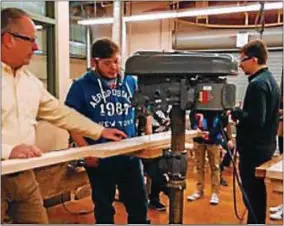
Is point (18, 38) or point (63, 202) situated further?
point (63, 202)

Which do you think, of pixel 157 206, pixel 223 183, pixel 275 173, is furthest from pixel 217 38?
pixel 275 173

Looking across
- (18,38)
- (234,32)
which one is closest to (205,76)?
(18,38)

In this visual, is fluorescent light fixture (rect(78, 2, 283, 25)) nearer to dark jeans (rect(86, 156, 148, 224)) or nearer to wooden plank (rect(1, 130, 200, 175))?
dark jeans (rect(86, 156, 148, 224))

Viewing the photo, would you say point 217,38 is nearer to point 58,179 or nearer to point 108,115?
point 58,179

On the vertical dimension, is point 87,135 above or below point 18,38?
below

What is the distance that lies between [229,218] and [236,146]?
109 centimetres

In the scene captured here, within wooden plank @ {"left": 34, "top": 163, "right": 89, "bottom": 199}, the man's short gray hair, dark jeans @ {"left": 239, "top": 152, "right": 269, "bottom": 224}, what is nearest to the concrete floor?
wooden plank @ {"left": 34, "top": 163, "right": 89, "bottom": 199}

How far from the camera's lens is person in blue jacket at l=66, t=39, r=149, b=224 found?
7.25ft

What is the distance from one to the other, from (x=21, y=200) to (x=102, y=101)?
29.9 inches

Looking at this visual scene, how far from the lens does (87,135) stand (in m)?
1.97

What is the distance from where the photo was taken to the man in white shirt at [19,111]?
156 centimetres

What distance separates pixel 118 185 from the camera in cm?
229

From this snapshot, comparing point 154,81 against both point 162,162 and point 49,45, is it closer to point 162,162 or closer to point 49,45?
point 162,162

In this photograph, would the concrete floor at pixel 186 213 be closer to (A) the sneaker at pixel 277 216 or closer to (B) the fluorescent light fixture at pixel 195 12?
(A) the sneaker at pixel 277 216
